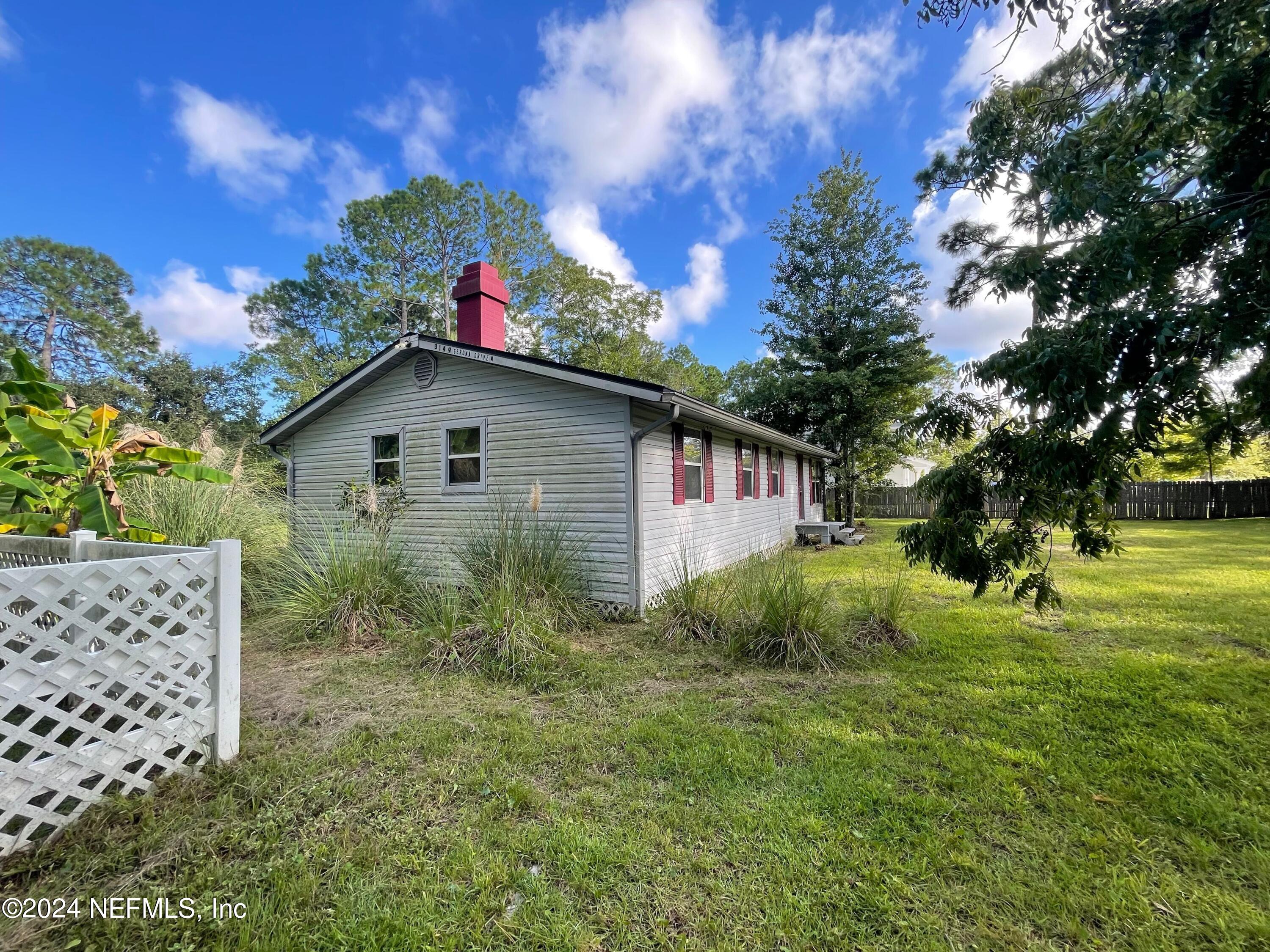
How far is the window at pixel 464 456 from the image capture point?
766 centimetres

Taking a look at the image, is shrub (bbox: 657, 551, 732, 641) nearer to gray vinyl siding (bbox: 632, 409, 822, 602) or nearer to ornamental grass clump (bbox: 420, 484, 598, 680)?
gray vinyl siding (bbox: 632, 409, 822, 602)

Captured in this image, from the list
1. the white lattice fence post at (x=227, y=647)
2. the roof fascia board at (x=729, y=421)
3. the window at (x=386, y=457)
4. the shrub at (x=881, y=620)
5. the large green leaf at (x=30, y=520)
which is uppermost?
the roof fascia board at (x=729, y=421)

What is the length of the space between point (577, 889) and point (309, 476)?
10147 mm

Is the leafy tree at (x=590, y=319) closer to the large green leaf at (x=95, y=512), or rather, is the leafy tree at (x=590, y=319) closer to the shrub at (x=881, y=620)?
the shrub at (x=881, y=620)

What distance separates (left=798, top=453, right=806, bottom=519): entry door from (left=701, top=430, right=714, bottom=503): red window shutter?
825 centimetres

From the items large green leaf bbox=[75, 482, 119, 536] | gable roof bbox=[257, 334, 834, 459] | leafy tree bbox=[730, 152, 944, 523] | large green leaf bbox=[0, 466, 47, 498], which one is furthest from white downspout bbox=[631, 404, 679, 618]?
leafy tree bbox=[730, 152, 944, 523]

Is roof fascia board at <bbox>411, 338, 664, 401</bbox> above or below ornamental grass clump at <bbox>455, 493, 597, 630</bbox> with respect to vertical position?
above

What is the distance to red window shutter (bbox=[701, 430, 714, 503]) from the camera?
8719 millimetres

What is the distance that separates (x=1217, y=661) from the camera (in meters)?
4.32

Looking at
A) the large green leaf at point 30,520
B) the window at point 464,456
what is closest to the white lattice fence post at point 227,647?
the large green leaf at point 30,520

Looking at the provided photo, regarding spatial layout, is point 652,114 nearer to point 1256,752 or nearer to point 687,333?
point 1256,752

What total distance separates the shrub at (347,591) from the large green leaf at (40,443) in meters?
2.39

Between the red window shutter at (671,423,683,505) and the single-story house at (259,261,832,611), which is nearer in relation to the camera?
the single-story house at (259,261,832,611)

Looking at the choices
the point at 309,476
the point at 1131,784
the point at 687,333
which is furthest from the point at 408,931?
the point at 687,333
